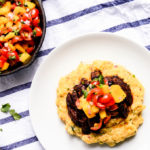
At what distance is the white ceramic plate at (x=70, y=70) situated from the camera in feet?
16.9

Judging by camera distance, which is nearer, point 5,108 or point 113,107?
point 113,107

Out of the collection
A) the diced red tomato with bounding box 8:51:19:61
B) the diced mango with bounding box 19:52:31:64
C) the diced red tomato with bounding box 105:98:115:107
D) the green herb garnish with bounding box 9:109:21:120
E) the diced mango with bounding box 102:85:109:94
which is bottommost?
the green herb garnish with bounding box 9:109:21:120

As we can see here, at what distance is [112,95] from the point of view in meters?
4.65

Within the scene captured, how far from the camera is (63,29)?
561 cm

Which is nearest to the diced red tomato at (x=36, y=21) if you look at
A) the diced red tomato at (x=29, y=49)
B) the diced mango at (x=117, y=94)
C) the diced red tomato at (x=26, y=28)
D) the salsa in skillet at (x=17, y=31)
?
the salsa in skillet at (x=17, y=31)

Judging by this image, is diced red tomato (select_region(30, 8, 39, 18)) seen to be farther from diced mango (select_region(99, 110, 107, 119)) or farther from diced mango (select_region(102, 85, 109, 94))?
diced mango (select_region(99, 110, 107, 119))

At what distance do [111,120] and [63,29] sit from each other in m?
1.84

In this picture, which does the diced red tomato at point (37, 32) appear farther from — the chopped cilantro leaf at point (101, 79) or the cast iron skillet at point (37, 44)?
the chopped cilantro leaf at point (101, 79)

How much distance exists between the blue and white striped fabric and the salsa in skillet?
454 mm

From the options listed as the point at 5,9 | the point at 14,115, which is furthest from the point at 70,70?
the point at 5,9

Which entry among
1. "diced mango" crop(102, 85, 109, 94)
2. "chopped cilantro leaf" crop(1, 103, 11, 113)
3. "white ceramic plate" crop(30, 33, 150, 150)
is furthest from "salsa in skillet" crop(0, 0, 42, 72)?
"diced mango" crop(102, 85, 109, 94)

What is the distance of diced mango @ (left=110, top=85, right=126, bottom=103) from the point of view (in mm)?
4656

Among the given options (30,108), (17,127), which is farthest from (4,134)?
(30,108)

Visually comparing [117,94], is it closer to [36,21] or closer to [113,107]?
[113,107]
